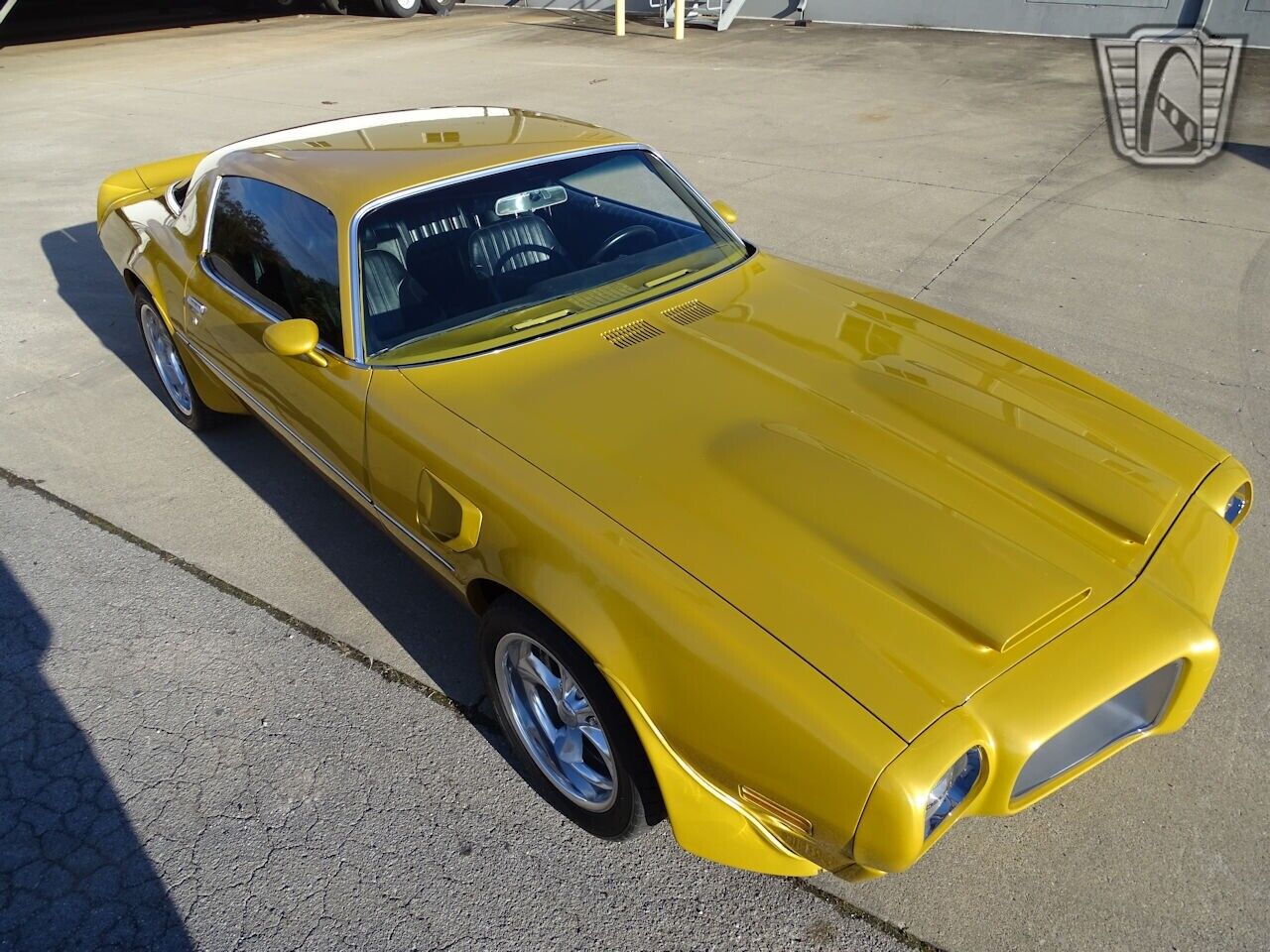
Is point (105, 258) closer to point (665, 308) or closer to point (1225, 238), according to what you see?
point (665, 308)

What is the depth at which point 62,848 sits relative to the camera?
7.96 ft

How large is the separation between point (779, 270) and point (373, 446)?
1674 mm

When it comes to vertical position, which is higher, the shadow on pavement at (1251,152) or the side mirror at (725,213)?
the side mirror at (725,213)

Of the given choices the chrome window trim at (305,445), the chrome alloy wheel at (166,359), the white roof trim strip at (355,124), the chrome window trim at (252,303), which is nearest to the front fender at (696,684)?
the chrome window trim at (305,445)

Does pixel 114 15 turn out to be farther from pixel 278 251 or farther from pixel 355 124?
pixel 278 251

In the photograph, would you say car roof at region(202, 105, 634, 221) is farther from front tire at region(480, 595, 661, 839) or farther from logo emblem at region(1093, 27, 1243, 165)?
logo emblem at region(1093, 27, 1243, 165)

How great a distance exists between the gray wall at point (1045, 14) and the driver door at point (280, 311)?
1478cm

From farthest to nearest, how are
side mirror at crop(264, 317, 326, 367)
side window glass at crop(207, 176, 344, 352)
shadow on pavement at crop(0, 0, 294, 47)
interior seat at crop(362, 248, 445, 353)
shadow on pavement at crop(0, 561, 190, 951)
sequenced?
shadow on pavement at crop(0, 0, 294, 47), side window glass at crop(207, 176, 344, 352), interior seat at crop(362, 248, 445, 353), side mirror at crop(264, 317, 326, 367), shadow on pavement at crop(0, 561, 190, 951)

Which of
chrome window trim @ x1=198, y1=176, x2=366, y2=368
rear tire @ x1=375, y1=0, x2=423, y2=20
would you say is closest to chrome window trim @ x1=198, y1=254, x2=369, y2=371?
chrome window trim @ x1=198, y1=176, x2=366, y2=368

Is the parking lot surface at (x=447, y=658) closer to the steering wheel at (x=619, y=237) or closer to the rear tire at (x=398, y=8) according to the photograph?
the steering wheel at (x=619, y=237)

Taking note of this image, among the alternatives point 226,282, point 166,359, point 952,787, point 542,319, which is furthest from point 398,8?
point 952,787

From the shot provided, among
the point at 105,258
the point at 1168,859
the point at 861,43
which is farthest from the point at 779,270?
the point at 861,43

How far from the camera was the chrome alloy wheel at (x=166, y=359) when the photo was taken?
4246mm

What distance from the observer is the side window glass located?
288 centimetres
